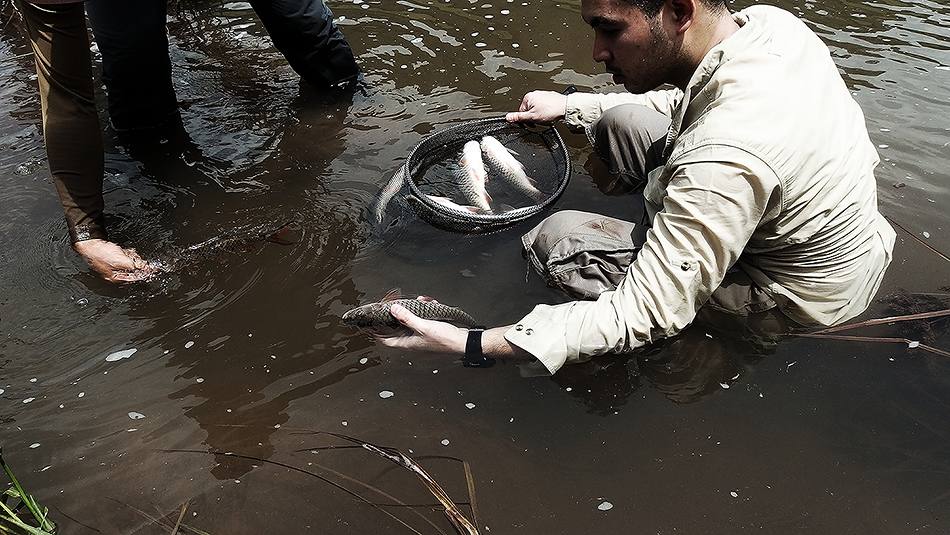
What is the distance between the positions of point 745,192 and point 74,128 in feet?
10.3

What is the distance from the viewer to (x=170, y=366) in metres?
3.45

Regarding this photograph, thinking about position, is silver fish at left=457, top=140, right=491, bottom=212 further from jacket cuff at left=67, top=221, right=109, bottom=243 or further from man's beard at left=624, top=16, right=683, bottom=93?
jacket cuff at left=67, top=221, right=109, bottom=243

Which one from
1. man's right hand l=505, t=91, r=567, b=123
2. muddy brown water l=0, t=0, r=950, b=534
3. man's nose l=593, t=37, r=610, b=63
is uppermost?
man's nose l=593, t=37, r=610, b=63

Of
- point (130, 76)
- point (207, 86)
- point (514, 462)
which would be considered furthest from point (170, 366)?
point (207, 86)

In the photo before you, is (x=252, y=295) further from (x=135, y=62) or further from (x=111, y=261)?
(x=135, y=62)

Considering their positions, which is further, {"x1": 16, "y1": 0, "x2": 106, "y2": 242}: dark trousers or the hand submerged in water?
{"x1": 16, "y1": 0, "x2": 106, "y2": 242}: dark trousers

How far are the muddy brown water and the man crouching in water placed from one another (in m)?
0.46

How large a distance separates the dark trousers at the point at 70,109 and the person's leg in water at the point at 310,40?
5.90ft

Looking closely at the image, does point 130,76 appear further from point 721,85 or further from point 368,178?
point 721,85

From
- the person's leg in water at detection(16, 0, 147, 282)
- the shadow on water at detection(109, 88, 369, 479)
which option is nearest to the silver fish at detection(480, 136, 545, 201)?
the shadow on water at detection(109, 88, 369, 479)

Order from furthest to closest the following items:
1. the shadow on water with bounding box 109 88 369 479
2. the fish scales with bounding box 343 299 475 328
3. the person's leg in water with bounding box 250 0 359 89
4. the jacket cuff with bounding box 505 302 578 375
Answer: the person's leg in water with bounding box 250 0 359 89 → the shadow on water with bounding box 109 88 369 479 → the fish scales with bounding box 343 299 475 328 → the jacket cuff with bounding box 505 302 578 375

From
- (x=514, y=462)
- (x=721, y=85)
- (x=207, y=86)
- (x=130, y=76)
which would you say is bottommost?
(x=514, y=462)

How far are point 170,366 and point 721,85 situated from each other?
281 centimetres

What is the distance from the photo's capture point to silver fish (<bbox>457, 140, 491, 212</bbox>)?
4.38 m
